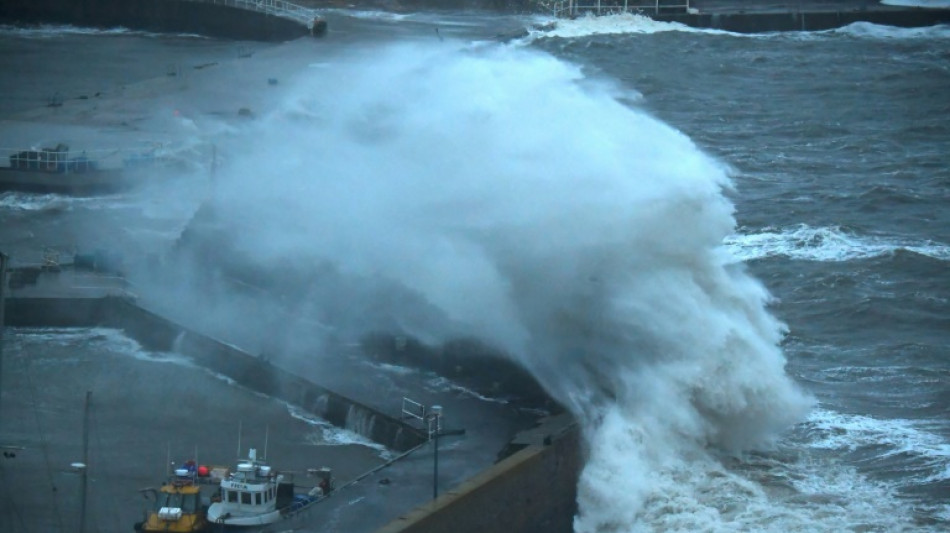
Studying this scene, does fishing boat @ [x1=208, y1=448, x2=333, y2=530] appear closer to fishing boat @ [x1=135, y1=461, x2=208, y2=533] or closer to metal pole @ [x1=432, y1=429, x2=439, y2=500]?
fishing boat @ [x1=135, y1=461, x2=208, y2=533]

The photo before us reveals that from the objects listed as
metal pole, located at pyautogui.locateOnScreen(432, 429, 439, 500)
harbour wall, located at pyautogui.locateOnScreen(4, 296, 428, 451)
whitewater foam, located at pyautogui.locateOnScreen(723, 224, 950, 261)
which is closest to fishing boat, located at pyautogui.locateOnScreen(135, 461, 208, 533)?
metal pole, located at pyautogui.locateOnScreen(432, 429, 439, 500)

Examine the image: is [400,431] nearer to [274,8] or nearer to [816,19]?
[274,8]

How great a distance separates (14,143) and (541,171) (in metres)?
15.0

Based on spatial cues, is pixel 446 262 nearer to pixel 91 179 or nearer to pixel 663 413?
pixel 663 413

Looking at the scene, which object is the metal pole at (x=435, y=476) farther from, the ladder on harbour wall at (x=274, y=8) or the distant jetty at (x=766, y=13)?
the distant jetty at (x=766, y=13)

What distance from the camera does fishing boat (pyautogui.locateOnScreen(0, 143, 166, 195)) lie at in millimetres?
27562

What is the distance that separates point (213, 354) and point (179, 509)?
18.6 feet

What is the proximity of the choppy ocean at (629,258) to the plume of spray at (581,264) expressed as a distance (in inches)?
1.2

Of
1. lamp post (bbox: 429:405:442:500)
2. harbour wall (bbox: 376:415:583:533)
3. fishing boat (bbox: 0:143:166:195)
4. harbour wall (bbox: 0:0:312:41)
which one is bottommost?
harbour wall (bbox: 376:415:583:533)

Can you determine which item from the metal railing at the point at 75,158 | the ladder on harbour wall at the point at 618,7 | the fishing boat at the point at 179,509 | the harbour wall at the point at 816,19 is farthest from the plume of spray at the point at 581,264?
the ladder on harbour wall at the point at 618,7

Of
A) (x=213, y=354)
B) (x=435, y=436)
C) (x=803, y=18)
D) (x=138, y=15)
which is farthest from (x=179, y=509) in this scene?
(x=803, y=18)

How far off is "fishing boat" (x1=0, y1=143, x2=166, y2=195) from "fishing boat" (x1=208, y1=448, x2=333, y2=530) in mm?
15047

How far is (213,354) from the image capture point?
18.8 metres

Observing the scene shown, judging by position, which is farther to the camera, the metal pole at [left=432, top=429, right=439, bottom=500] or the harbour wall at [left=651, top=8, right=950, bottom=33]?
the harbour wall at [left=651, top=8, right=950, bottom=33]
